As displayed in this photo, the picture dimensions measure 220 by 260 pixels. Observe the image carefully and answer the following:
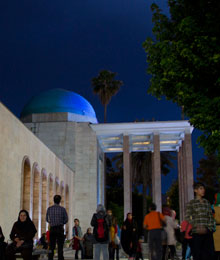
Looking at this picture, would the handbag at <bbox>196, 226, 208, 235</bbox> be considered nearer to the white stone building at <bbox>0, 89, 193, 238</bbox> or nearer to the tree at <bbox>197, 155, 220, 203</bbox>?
the white stone building at <bbox>0, 89, 193, 238</bbox>

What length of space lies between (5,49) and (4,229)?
79295 millimetres

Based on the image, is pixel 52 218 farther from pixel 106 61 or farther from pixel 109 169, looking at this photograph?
pixel 106 61

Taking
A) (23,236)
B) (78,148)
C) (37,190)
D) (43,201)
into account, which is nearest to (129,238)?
(23,236)

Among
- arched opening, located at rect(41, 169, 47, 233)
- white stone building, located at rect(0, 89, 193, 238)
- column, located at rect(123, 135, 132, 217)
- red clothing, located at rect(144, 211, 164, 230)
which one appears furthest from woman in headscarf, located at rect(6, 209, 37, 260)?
column, located at rect(123, 135, 132, 217)

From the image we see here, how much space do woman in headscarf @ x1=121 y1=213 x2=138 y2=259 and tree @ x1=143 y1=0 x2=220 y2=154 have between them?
3.08 m

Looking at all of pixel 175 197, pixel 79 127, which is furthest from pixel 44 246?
pixel 175 197

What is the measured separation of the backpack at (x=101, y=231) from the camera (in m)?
9.99

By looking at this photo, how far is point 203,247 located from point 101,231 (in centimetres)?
381

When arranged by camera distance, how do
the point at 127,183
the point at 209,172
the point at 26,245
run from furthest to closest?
the point at 209,172 < the point at 127,183 < the point at 26,245

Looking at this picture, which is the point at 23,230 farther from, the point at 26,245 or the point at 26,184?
the point at 26,184

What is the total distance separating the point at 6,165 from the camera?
17.4m

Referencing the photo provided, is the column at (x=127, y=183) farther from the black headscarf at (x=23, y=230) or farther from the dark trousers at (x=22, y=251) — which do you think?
the black headscarf at (x=23, y=230)

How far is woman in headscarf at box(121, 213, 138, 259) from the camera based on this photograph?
38.9 ft

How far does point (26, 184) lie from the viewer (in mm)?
21234
